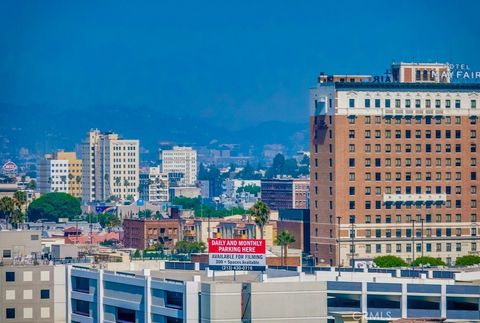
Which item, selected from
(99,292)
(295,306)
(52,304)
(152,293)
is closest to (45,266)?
(52,304)

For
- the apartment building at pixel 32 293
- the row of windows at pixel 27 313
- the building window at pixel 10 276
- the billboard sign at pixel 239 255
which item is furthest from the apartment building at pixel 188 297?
the building window at pixel 10 276

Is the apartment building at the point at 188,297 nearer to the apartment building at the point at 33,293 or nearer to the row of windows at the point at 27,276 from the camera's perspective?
the apartment building at the point at 33,293

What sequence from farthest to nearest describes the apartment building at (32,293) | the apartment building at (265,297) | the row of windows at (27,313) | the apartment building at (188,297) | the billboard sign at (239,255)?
the apartment building at (32,293) → the row of windows at (27,313) → the billboard sign at (239,255) → the apartment building at (265,297) → the apartment building at (188,297)

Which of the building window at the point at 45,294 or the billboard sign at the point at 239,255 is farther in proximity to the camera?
the building window at the point at 45,294

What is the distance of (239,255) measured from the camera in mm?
103625

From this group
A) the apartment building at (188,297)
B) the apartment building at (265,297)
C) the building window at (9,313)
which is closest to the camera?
the apartment building at (188,297)

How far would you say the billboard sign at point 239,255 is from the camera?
10319 centimetres

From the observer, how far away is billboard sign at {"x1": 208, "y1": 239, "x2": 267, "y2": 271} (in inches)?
4063

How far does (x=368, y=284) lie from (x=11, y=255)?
35350 mm

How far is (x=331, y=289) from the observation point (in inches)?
4486

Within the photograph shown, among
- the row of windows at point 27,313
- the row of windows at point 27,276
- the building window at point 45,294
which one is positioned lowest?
the row of windows at point 27,313

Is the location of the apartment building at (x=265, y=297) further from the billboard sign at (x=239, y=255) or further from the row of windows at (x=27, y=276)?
the row of windows at (x=27, y=276)

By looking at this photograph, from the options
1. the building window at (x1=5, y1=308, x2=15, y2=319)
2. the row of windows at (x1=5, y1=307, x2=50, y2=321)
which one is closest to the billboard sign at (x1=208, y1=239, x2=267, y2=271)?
the row of windows at (x1=5, y1=307, x2=50, y2=321)

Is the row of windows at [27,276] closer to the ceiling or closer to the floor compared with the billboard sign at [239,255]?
closer to the floor
